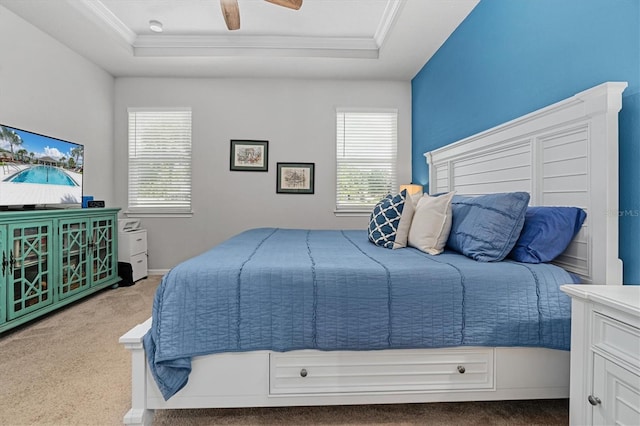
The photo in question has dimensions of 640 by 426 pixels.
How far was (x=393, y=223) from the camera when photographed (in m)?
2.27

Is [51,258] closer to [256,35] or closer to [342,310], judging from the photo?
[342,310]

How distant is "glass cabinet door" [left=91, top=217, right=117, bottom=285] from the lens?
11.4 ft

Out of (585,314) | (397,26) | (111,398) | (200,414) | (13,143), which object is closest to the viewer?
(585,314)

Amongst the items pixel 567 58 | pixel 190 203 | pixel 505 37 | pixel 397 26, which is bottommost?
pixel 190 203

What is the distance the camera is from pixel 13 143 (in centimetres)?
270

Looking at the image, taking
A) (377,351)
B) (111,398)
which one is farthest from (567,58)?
(111,398)

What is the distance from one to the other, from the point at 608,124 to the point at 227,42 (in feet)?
11.3

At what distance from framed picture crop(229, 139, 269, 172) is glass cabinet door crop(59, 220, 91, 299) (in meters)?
1.77

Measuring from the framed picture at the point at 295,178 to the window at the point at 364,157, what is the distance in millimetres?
360

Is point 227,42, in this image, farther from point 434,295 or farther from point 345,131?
point 434,295

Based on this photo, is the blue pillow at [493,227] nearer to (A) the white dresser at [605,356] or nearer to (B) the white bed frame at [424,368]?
(B) the white bed frame at [424,368]

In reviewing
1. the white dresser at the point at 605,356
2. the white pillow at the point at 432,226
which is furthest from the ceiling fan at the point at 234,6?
the white dresser at the point at 605,356

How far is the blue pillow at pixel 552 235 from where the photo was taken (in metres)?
1.67

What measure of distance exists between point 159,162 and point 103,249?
52.0 inches
